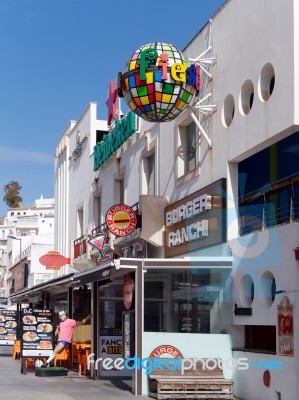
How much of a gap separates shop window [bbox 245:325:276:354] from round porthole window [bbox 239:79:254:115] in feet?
14.6

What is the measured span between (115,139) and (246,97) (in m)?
9.91

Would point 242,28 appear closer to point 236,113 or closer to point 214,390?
point 236,113

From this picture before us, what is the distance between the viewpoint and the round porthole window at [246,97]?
16188 mm

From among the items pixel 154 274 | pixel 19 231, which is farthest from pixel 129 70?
pixel 19 231

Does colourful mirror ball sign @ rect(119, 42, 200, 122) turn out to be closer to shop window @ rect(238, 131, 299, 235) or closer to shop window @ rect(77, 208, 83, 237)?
shop window @ rect(238, 131, 299, 235)

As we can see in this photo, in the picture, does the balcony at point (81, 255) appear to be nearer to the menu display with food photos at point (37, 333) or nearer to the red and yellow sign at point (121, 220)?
the menu display with food photos at point (37, 333)

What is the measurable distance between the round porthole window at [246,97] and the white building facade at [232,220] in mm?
21

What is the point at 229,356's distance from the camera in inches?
638

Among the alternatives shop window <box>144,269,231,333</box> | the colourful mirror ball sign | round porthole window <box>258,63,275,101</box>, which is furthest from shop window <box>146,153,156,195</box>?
round porthole window <box>258,63,275,101</box>

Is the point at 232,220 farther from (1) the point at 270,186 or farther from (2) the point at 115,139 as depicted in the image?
(2) the point at 115,139

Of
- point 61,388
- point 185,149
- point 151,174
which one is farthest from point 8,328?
point 185,149

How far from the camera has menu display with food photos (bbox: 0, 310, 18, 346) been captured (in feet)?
101

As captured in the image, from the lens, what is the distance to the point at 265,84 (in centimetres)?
1540

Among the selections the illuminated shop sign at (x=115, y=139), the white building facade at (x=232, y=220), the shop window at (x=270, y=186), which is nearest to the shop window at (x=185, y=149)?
the white building facade at (x=232, y=220)
